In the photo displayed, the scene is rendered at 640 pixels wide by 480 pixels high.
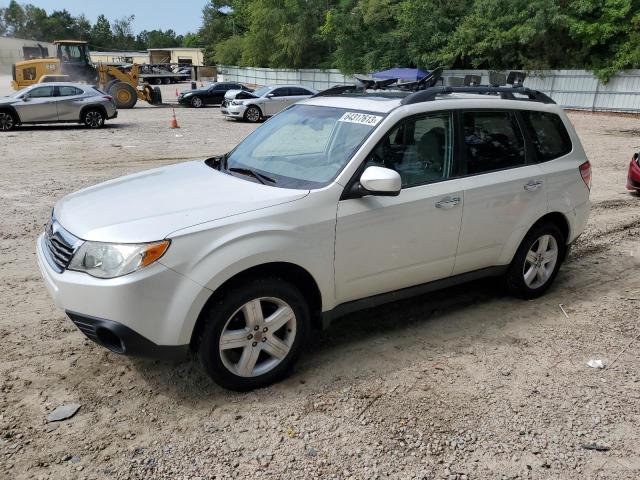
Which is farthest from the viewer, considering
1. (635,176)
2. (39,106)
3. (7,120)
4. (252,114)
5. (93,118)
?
(252,114)

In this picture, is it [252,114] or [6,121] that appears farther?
[252,114]

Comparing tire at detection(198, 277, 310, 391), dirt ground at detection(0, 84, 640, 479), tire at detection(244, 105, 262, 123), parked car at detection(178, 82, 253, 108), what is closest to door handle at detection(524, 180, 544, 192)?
dirt ground at detection(0, 84, 640, 479)

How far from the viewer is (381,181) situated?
11.6ft

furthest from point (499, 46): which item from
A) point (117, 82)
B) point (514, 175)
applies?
point (514, 175)

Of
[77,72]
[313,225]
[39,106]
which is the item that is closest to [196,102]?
[77,72]

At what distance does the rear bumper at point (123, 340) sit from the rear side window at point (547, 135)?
11.2 feet

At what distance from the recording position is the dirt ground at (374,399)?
9.67 ft

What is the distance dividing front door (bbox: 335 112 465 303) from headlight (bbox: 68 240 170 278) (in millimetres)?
1177

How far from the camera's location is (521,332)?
448 centimetres

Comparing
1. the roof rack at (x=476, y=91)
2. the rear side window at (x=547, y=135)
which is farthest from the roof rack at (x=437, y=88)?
the rear side window at (x=547, y=135)

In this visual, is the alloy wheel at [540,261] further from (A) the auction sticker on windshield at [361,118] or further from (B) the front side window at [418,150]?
(A) the auction sticker on windshield at [361,118]

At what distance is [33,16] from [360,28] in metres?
134

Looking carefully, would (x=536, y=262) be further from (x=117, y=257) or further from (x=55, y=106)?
(x=55, y=106)

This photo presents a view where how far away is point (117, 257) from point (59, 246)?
57 centimetres
